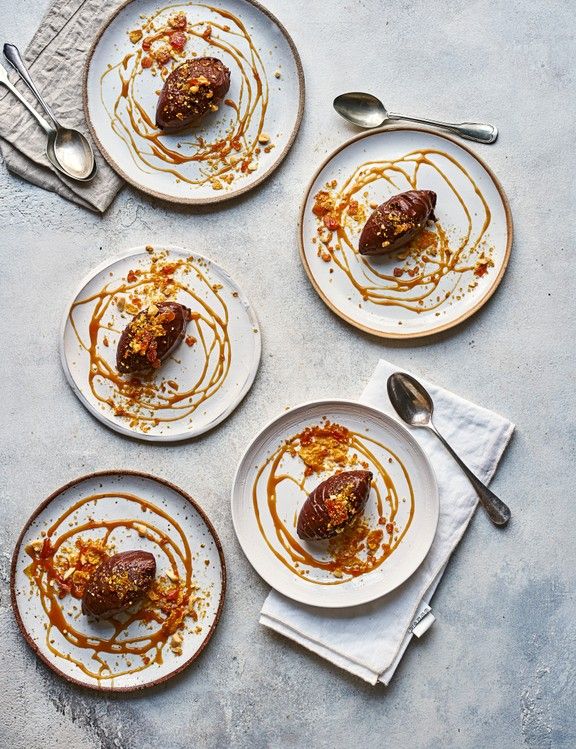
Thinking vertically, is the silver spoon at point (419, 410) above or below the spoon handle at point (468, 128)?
below

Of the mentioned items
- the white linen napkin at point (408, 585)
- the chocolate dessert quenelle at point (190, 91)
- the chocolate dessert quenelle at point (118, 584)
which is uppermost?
the chocolate dessert quenelle at point (190, 91)

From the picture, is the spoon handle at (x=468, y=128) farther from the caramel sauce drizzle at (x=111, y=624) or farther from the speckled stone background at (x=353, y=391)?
the caramel sauce drizzle at (x=111, y=624)

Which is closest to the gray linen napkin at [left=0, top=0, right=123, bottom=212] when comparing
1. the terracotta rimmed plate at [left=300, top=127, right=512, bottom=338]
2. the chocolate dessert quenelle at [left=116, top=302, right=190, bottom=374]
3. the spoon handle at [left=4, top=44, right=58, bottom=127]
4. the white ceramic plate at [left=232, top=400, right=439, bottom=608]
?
the spoon handle at [left=4, top=44, right=58, bottom=127]

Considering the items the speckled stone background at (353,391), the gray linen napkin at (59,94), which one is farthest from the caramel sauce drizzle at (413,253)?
the gray linen napkin at (59,94)

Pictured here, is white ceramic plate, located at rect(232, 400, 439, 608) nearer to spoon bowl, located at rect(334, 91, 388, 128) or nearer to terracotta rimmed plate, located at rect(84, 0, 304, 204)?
terracotta rimmed plate, located at rect(84, 0, 304, 204)

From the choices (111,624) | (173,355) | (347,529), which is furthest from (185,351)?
(111,624)
